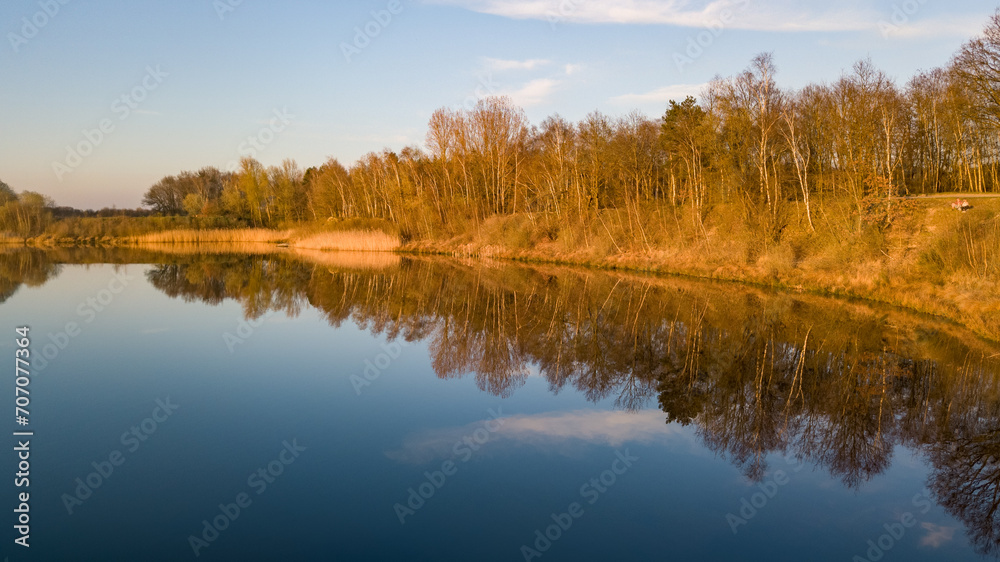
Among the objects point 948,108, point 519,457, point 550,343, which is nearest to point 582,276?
point 550,343

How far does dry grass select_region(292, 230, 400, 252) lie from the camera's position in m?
45.3

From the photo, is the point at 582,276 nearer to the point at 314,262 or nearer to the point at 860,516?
the point at 314,262

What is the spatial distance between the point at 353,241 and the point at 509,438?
4095 cm

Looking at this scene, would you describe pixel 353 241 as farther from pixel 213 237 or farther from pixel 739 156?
pixel 739 156

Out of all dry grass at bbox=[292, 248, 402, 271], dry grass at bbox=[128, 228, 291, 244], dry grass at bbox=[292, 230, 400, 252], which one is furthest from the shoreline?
dry grass at bbox=[128, 228, 291, 244]

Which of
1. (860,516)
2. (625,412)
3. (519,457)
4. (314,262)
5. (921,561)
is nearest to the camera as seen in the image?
(921,561)

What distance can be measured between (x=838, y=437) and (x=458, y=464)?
5173 millimetres

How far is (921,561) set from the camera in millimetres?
5312

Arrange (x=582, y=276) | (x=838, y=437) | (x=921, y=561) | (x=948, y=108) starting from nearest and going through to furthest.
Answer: (x=921, y=561), (x=838, y=437), (x=582, y=276), (x=948, y=108)

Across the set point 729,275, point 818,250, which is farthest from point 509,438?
point 818,250

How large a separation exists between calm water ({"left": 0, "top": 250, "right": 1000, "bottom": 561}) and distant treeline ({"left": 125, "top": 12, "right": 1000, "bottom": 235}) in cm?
1422

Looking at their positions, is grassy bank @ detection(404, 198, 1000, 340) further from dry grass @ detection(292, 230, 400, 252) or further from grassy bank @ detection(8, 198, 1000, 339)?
dry grass @ detection(292, 230, 400, 252)

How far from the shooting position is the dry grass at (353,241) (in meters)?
45.3

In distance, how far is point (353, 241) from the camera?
4688 cm
